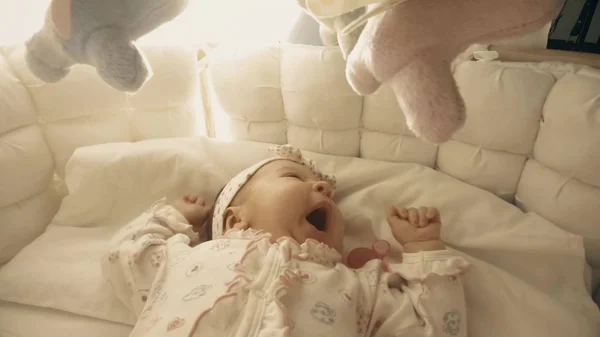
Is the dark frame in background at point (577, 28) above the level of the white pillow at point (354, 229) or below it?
above

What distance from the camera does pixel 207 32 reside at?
115cm

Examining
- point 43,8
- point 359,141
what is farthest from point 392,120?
point 43,8

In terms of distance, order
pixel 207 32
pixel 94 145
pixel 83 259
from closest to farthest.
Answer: pixel 83 259, pixel 94 145, pixel 207 32

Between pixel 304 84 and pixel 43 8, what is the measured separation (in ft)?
1.89

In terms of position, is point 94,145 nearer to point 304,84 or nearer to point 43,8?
point 43,8

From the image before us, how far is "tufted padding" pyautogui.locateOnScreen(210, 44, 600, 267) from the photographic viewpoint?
2.43 feet

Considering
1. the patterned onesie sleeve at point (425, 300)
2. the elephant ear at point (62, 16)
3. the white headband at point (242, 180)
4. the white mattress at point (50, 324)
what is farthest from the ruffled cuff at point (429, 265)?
the elephant ear at point (62, 16)

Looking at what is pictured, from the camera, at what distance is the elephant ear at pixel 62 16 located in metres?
0.56

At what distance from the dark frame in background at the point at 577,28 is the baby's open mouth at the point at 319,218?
0.52m

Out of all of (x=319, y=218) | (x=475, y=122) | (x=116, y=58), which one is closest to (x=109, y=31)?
(x=116, y=58)

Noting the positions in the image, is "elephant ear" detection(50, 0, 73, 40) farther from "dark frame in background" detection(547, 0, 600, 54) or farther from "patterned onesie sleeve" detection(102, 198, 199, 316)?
"dark frame in background" detection(547, 0, 600, 54)

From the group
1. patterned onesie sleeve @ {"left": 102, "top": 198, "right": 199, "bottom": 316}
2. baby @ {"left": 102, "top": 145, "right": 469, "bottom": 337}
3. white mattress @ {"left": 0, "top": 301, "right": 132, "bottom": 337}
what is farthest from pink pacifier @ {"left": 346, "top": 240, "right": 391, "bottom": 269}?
white mattress @ {"left": 0, "top": 301, "right": 132, "bottom": 337}

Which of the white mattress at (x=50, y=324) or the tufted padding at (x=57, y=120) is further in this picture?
the tufted padding at (x=57, y=120)

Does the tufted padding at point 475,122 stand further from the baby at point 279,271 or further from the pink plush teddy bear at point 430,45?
the pink plush teddy bear at point 430,45
